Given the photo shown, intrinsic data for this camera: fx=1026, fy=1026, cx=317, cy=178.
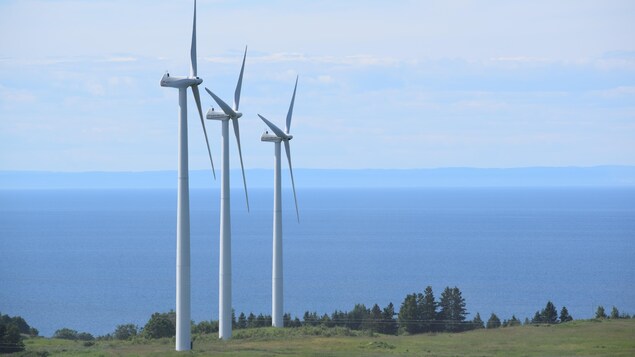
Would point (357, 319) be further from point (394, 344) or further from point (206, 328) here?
point (394, 344)

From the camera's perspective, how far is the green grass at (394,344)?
50.2 metres

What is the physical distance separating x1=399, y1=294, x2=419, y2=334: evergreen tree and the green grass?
851cm

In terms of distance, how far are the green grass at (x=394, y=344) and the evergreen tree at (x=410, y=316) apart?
8514 millimetres

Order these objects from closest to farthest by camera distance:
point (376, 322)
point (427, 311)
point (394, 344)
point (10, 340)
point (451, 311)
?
1. point (394, 344)
2. point (10, 340)
3. point (376, 322)
4. point (427, 311)
5. point (451, 311)

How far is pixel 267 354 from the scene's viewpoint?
49.2 metres

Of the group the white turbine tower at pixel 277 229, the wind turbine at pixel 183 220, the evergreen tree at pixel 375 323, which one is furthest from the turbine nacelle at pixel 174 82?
the evergreen tree at pixel 375 323

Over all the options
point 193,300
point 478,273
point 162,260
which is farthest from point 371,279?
point 162,260

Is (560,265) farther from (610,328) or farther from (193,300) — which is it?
(610,328)

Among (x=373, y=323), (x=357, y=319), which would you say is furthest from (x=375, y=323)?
(x=357, y=319)

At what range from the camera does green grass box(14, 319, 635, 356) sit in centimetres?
5019

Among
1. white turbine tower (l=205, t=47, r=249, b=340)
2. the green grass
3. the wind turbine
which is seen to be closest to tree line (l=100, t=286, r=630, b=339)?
the green grass

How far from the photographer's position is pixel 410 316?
73.2 metres

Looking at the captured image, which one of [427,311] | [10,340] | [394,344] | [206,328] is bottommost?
[394,344]

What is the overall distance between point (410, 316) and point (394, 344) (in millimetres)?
18321
